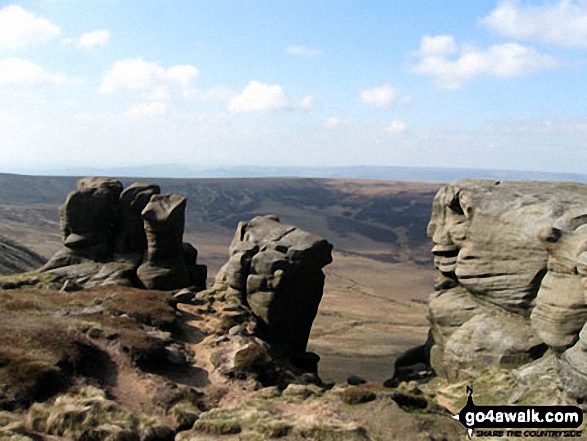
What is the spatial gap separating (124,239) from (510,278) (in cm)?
2922

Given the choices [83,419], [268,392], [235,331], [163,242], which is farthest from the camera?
[163,242]

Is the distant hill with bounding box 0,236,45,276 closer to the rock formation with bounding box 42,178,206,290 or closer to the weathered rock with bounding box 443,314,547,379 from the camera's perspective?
the rock formation with bounding box 42,178,206,290

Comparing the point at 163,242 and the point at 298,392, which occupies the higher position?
the point at 163,242

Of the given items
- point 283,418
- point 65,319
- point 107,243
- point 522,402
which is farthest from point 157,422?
point 107,243

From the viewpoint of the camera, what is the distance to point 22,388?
21062 millimetres

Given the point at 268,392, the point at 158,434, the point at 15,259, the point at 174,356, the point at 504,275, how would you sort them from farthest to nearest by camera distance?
the point at 15,259
the point at 504,275
the point at 174,356
the point at 268,392
the point at 158,434

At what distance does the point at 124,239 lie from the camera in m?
44.0

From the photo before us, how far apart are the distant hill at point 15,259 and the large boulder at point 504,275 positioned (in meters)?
55.6

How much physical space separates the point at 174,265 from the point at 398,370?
1836cm

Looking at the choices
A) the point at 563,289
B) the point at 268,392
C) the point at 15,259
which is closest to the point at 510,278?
the point at 563,289

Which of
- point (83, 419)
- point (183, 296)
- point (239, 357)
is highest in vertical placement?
point (183, 296)

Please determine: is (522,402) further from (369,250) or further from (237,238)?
(369,250)

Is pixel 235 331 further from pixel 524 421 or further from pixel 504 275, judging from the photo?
pixel 524 421

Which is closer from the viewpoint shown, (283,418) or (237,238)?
(283,418)
